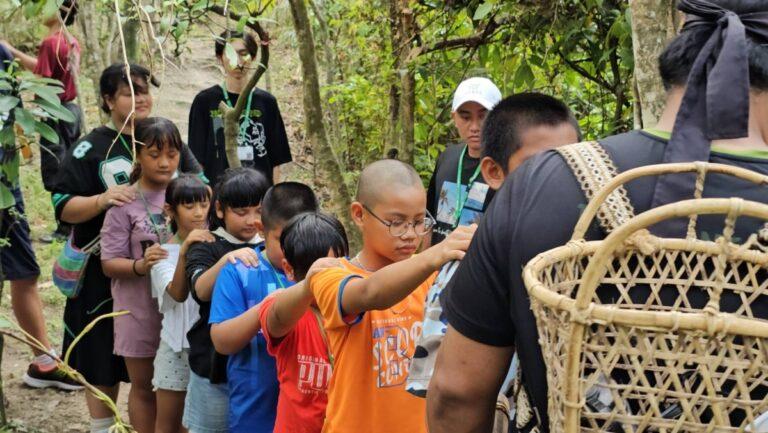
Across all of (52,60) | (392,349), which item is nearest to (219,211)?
(392,349)

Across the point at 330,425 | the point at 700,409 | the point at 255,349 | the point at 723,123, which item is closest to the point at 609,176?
the point at 723,123

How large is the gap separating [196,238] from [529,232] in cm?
219

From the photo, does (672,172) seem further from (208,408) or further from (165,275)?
(165,275)

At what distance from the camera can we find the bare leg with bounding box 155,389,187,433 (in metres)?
3.87

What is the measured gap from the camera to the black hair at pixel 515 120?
8.69 feet

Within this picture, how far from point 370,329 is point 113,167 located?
211 cm

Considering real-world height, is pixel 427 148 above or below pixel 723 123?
below

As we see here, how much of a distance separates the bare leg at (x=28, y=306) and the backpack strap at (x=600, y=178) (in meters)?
4.29

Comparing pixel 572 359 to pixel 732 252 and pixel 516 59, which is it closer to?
pixel 732 252

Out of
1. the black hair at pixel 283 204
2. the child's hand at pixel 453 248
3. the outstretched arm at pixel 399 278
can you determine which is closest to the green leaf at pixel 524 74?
the black hair at pixel 283 204

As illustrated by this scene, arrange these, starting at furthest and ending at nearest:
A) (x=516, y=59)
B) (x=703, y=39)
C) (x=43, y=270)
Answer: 1. (x=43, y=270)
2. (x=516, y=59)
3. (x=703, y=39)

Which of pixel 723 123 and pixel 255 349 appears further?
pixel 255 349

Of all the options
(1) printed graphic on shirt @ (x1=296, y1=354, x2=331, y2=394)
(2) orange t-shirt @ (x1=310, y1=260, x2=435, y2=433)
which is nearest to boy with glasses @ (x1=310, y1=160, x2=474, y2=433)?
(2) orange t-shirt @ (x1=310, y1=260, x2=435, y2=433)

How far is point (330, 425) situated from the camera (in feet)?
8.55
